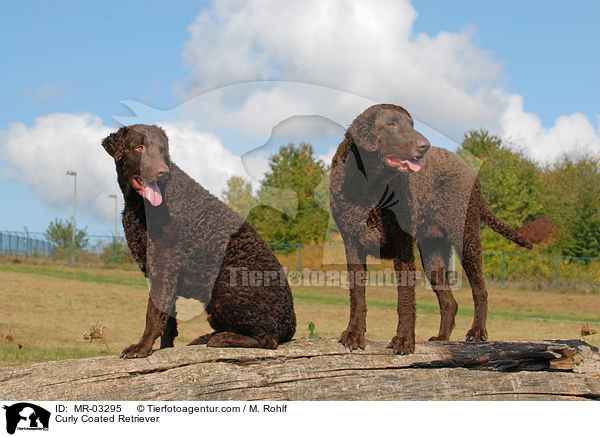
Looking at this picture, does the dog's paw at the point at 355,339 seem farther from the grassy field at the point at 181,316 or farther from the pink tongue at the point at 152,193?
the pink tongue at the point at 152,193

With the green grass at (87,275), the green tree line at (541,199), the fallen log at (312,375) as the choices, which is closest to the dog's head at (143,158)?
the fallen log at (312,375)

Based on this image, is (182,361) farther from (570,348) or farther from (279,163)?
(570,348)

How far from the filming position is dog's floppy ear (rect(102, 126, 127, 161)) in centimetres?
458

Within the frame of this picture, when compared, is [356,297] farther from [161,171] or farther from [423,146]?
[161,171]

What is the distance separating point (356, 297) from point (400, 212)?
3.03 feet

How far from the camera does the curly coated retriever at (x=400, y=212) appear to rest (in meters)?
4.62

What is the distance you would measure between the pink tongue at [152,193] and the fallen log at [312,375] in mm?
1527

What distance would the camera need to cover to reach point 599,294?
24.8 meters

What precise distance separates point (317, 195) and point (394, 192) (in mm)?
800

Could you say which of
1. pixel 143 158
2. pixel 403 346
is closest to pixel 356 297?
pixel 403 346

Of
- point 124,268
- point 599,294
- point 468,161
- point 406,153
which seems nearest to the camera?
point 406,153

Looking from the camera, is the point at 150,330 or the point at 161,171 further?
the point at 150,330

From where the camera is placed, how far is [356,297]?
501 cm
